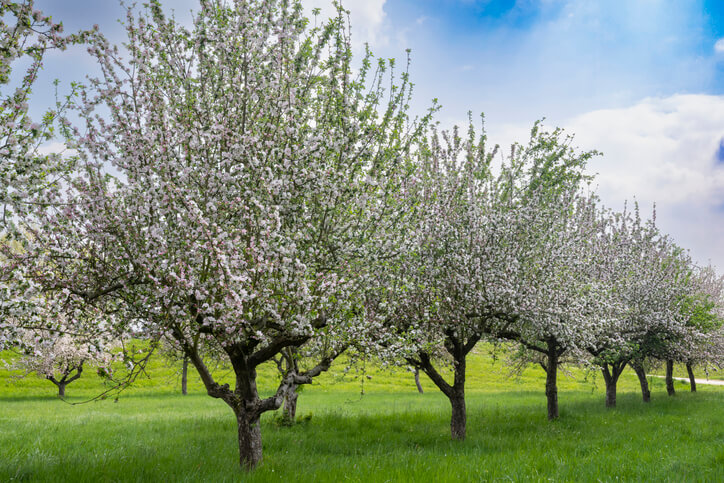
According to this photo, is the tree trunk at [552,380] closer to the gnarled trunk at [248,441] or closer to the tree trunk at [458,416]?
the tree trunk at [458,416]

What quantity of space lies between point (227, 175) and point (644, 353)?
28.3 metres

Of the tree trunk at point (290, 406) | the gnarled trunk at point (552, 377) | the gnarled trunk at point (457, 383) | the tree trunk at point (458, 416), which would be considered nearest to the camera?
the gnarled trunk at point (457, 383)

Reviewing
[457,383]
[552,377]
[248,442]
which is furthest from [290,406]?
[552,377]

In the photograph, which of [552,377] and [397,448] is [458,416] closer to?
[397,448]

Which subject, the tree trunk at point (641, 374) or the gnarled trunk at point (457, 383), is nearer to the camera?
the gnarled trunk at point (457, 383)

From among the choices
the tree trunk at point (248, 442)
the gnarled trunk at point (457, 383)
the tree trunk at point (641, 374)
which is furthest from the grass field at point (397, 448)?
the tree trunk at point (641, 374)

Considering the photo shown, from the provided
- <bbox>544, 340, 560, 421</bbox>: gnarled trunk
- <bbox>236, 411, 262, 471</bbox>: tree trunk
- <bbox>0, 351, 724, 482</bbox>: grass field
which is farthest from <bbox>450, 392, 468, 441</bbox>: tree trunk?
<bbox>236, 411, 262, 471</bbox>: tree trunk

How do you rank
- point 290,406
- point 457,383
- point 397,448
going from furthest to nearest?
point 290,406 < point 457,383 < point 397,448

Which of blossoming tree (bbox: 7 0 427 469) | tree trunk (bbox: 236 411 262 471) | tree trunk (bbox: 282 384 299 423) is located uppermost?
blossoming tree (bbox: 7 0 427 469)

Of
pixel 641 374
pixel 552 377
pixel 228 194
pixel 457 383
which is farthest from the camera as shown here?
pixel 641 374

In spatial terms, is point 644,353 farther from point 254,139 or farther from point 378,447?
point 254,139

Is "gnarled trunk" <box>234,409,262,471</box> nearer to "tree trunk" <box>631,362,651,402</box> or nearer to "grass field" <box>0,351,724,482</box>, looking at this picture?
"grass field" <box>0,351,724,482</box>

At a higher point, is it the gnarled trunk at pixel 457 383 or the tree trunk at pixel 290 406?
the gnarled trunk at pixel 457 383

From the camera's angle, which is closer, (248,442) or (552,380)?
(248,442)
